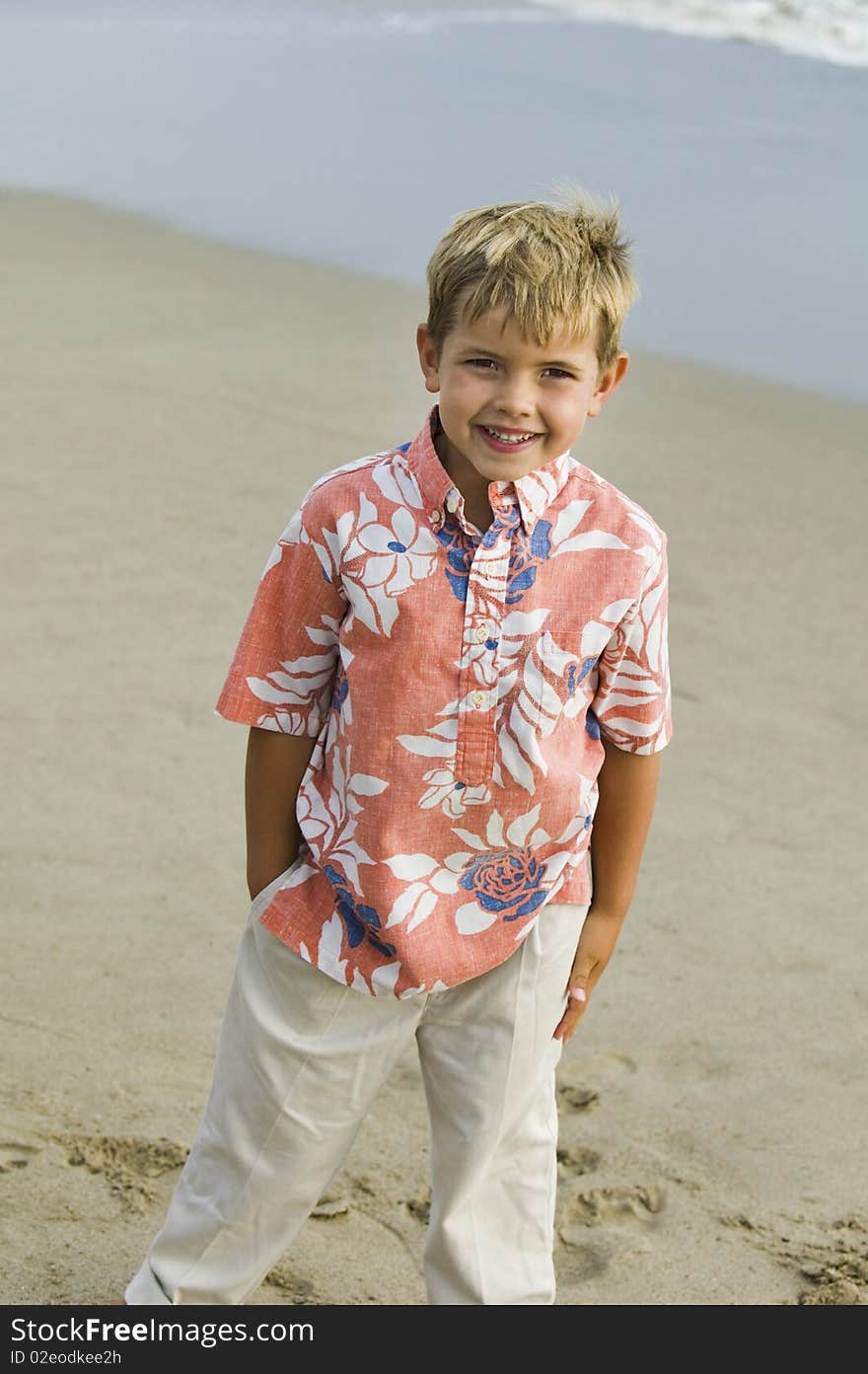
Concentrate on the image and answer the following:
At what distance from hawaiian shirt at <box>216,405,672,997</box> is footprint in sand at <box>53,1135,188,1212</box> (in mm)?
842

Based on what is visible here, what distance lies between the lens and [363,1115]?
78.5 inches

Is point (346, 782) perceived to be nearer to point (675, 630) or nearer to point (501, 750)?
point (501, 750)

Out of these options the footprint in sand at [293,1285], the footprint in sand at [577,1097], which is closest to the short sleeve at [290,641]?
the footprint in sand at [293,1285]

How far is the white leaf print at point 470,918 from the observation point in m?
1.87

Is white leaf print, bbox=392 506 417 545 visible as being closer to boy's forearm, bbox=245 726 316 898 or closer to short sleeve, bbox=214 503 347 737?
short sleeve, bbox=214 503 347 737

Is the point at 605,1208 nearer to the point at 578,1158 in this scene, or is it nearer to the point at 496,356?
the point at 578,1158

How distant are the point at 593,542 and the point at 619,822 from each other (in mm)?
355

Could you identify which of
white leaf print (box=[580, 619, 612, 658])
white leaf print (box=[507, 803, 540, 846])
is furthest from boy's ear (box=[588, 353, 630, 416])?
white leaf print (box=[507, 803, 540, 846])

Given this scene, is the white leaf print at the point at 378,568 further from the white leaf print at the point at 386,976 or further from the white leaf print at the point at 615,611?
the white leaf print at the point at 386,976

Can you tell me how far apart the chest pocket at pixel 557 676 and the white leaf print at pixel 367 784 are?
18 centimetres

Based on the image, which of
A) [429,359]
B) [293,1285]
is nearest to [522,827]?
[429,359]

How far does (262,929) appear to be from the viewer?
1946 millimetres

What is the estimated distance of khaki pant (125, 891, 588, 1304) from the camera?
193 cm
